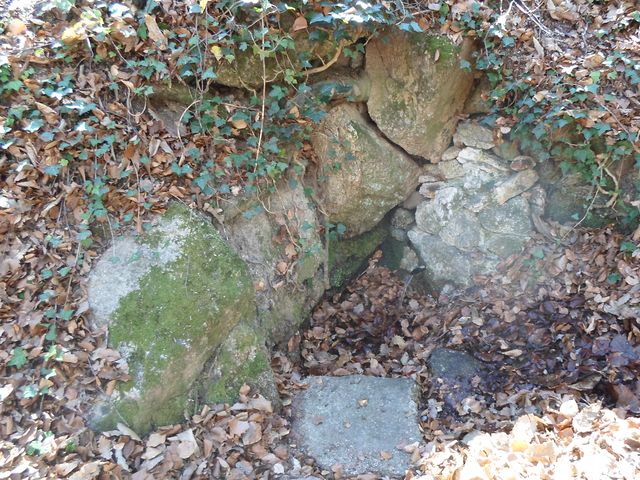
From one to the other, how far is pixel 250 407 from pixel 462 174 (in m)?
2.72

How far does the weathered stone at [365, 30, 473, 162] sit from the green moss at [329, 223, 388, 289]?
882mm

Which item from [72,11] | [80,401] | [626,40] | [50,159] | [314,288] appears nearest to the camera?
[80,401]

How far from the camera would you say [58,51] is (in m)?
3.16

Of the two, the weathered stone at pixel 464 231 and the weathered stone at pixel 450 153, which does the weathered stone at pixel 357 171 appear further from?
the weathered stone at pixel 464 231

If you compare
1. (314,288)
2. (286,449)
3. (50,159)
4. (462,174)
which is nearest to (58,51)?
(50,159)

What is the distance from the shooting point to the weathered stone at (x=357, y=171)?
4.13m

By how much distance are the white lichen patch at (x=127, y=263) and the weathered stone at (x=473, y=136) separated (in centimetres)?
255

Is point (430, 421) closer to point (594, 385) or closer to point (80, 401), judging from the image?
point (594, 385)

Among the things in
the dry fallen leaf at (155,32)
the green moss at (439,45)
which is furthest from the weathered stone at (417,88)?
the dry fallen leaf at (155,32)

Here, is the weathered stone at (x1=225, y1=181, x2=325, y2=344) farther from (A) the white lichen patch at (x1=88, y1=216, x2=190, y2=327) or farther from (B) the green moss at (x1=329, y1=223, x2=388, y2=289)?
(A) the white lichen patch at (x1=88, y1=216, x2=190, y2=327)

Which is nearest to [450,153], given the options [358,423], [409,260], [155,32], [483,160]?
[483,160]

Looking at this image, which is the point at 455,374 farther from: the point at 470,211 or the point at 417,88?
the point at 417,88

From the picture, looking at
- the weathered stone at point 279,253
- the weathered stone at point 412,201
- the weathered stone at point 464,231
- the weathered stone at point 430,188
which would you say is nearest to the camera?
the weathered stone at point 279,253

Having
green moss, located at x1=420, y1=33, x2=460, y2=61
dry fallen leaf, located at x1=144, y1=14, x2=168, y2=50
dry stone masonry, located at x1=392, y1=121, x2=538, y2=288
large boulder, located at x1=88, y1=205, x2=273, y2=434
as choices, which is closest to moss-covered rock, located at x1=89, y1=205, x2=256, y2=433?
large boulder, located at x1=88, y1=205, x2=273, y2=434
